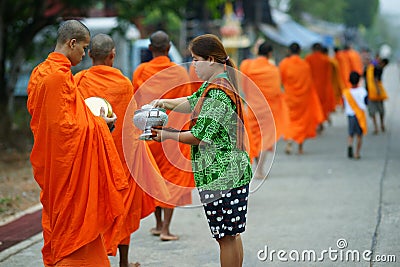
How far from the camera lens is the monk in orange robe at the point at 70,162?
4492mm

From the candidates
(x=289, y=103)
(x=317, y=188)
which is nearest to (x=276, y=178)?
(x=317, y=188)

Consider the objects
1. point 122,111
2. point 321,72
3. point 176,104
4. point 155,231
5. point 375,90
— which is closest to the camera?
point 176,104

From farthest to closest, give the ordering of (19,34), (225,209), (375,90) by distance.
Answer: (19,34), (375,90), (225,209)

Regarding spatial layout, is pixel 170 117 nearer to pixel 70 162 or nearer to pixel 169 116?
pixel 169 116

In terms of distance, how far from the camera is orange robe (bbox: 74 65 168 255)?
5543 millimetres

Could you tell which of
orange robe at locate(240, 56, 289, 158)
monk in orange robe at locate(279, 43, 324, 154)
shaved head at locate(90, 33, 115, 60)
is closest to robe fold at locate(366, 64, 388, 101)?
monk in orange robe at locate(279, 43, 324, 154)

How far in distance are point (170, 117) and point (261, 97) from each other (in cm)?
371

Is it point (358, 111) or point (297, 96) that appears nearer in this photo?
point (358, 111)

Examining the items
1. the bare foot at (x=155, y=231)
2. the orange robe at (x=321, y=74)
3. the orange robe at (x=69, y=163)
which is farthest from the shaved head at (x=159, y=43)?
the orange robe at (x=321, y=74)

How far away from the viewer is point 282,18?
129 feet

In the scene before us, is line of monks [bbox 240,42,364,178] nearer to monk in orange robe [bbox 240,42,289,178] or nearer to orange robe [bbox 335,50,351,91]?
monk in orange robe [bbox 240,42,289,178]

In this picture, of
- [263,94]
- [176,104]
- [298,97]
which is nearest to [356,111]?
[298,97]

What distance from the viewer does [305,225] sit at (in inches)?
282

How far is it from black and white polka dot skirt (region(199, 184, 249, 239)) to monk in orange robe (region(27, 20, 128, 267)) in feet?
1.87
